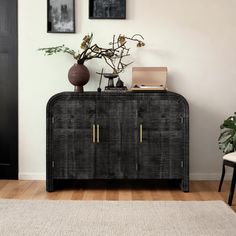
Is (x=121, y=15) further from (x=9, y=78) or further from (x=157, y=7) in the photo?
(x=9, y=78)

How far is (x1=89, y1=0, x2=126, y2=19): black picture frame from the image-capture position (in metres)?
4.16

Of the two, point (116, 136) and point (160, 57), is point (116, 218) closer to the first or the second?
point (116, 136)

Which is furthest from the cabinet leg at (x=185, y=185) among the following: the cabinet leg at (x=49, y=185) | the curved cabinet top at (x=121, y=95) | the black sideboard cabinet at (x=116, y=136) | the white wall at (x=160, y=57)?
the cabinet leg at (x=49, y=185)

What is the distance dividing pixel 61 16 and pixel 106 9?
1.41ft

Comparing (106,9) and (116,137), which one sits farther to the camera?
(106,9)

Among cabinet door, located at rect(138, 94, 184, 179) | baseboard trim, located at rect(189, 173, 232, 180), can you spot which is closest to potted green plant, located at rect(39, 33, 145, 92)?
cabinet door, located at rect(138, 94, 184, 179)

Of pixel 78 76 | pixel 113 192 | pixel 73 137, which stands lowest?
pixel 113 192

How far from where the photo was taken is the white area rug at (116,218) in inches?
109

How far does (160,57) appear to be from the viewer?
4211 mm

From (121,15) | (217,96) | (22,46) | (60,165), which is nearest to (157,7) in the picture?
(121,15)

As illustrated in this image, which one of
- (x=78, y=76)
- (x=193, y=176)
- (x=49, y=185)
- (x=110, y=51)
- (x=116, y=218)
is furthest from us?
(x=193, y=176)

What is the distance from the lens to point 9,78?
4219mm

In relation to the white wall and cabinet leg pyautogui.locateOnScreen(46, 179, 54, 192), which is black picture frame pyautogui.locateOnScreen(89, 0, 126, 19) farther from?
cabinet leg pyautogui.locateOnScreen(46, 179, 54, 192)

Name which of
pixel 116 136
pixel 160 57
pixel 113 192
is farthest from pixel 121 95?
pixel 113 192
